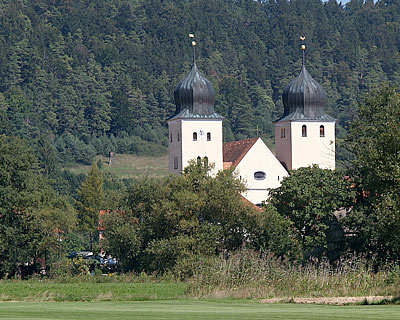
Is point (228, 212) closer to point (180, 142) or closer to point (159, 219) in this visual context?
point (159, 219)

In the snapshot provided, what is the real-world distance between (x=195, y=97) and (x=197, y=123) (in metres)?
1.89

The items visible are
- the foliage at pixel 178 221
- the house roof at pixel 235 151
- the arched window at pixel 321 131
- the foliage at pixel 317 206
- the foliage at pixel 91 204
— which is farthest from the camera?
the foliage at pixel 91 204

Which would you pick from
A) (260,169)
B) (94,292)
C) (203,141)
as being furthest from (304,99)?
(94,292)

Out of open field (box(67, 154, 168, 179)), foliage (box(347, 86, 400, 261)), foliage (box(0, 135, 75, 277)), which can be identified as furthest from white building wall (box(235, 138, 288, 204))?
open field (box(67, 154, 168, 179))

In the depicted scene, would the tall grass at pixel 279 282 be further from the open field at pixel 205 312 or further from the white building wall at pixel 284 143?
the white building wall at pixel 284 143

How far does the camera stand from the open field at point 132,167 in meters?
164

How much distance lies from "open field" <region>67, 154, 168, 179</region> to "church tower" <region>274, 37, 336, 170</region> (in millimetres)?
77923

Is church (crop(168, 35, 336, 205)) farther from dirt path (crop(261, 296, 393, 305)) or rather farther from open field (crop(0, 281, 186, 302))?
dirt path (crop(261, 296, 393, 305))

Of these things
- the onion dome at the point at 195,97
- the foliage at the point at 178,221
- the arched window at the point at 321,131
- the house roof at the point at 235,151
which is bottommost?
the foliage at the point at 178,221

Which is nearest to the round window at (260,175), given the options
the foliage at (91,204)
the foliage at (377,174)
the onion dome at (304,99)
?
the onion dome at (304,99)

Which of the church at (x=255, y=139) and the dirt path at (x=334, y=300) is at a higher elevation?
the church at (x=255, y=139)

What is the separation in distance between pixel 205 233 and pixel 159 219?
2.78m

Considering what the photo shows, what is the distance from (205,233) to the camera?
168ft

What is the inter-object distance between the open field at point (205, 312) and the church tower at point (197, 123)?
170 feet
